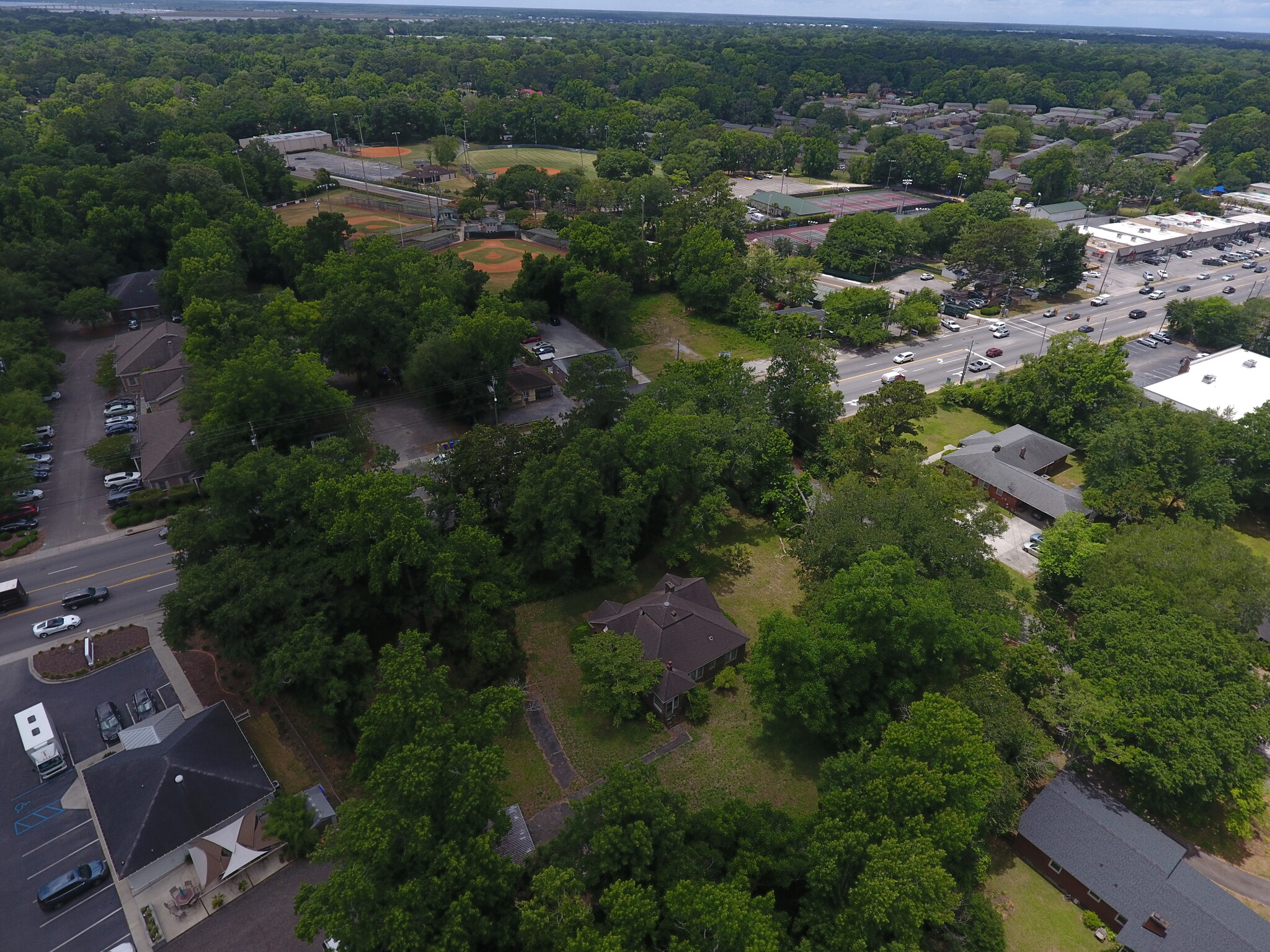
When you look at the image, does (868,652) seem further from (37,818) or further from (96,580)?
(96,580)

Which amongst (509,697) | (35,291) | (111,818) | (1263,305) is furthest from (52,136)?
(1263,305)

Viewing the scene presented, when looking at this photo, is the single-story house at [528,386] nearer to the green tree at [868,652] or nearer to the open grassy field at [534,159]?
the green tree at [868,652]

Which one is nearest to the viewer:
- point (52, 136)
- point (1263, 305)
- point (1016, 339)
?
point (1263, 305)

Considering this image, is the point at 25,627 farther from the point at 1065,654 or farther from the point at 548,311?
the point at 1065,654

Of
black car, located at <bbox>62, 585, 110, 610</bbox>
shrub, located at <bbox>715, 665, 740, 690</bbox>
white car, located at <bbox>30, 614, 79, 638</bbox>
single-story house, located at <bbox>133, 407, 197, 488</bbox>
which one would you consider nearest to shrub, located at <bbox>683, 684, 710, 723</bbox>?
shrub, located at <bbox>715, 665, 740, 690</bbox>

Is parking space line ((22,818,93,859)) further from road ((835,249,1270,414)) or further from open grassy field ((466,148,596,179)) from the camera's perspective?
open grassy field ((466,148,596,179))

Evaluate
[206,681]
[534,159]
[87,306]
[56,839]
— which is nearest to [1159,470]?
[206,681]
